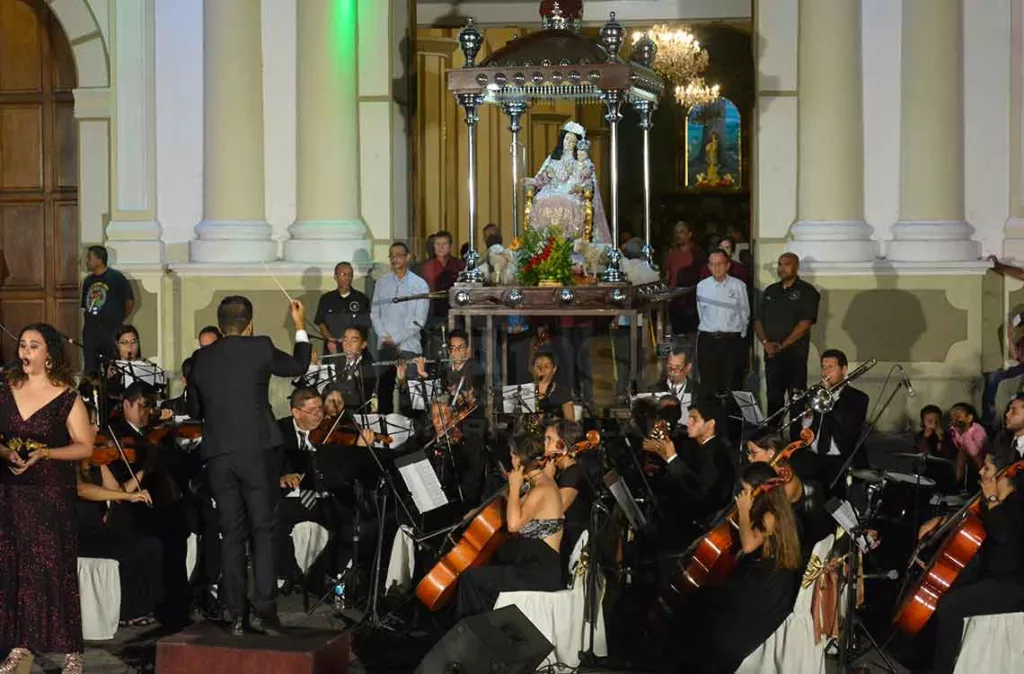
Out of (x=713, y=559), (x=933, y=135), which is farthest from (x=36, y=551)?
(x=933, y=135)

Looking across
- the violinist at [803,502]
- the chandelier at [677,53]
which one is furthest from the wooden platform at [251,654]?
the chandelier at [677,53]

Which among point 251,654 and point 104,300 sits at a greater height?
point 104,300

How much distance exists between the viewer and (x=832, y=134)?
52.6 feet

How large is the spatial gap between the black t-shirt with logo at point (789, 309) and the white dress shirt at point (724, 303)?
0.24m

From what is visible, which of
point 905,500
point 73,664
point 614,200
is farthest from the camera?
point 614,200

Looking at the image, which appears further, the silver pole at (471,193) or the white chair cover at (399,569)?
the silver pole at (471,193)

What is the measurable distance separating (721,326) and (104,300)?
16.5 feet

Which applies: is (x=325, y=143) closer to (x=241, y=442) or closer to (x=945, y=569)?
(x=241, y=442)

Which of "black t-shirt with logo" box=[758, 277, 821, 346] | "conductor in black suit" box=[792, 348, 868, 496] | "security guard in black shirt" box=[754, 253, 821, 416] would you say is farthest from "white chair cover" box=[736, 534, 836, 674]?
"black t-shirt with logo" box=[758, 277, 821, 346]

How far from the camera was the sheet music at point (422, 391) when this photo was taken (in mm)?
12648

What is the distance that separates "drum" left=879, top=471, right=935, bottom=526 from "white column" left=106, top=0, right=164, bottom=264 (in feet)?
26.2

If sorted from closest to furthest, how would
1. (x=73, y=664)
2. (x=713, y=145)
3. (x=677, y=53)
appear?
(x=73, y=664) → (x=677, y=53) → (x=713, y=145)

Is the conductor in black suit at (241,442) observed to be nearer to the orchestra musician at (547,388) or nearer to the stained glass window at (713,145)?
the orchestra musician at (547,388)

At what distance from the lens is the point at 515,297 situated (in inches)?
583
